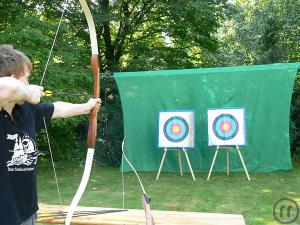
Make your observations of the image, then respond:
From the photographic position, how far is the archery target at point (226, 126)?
4.86 m

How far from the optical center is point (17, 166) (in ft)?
4.14

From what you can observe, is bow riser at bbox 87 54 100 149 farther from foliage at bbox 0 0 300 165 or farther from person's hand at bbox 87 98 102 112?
foliage at bbox 0 0 300 165

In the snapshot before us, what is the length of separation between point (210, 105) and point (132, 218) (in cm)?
311

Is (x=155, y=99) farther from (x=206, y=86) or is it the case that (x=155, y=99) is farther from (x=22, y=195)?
(x=22, y=195)

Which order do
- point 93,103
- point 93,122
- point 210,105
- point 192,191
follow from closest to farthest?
point 93,103, point 93,122, point 192,191, point 210,105

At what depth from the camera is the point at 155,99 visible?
17.4 feet

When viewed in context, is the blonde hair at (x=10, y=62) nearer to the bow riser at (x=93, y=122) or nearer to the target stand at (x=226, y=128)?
the bow riser at (x=93, y=122)

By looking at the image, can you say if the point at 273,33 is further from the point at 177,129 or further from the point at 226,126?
the point at 177,129

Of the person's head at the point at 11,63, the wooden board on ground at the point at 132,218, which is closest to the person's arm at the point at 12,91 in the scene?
the person's head at the point at 11,63

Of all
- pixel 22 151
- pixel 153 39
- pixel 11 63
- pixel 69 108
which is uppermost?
pixel 153 39

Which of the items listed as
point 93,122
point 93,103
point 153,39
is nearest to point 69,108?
point 93,103

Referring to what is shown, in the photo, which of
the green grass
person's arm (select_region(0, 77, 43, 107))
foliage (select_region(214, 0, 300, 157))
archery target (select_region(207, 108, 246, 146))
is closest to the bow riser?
person's arm (select_region(0, 77, 43, 107))

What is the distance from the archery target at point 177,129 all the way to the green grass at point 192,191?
1.23 feet

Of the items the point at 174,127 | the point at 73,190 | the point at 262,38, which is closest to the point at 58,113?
the point at 73,190
